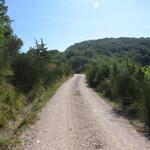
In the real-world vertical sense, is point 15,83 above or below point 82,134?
above

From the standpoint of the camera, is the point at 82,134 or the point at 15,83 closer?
the point at 82,134

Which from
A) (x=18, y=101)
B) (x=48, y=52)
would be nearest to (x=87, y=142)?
(x=18, y=101)

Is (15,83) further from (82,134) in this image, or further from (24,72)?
(82,134)

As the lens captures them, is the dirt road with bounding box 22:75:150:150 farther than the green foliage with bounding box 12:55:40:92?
No

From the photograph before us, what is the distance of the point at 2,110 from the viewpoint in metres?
16.2

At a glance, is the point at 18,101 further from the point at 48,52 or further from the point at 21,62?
the point at 48,52

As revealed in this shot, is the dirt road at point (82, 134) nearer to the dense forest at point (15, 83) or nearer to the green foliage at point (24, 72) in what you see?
the dense forest at point (15, 83)

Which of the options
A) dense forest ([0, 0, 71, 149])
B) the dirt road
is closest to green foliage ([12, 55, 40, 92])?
dense forest ([0, 0, 71, 149])

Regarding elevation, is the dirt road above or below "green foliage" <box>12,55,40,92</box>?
below

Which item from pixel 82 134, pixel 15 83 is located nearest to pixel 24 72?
pixel 15 83

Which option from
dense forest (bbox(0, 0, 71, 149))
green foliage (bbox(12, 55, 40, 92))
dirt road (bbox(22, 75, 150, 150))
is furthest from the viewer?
green foliage (bbox(12, 55, 40, 92))

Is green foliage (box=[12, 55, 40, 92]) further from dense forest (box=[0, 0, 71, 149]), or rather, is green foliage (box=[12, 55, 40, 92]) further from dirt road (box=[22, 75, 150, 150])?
dirt road (box=[22, 75, 150, 150])

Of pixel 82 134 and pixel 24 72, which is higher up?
pixel 24 72

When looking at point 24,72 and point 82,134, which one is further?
point 24,72
